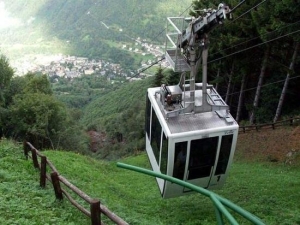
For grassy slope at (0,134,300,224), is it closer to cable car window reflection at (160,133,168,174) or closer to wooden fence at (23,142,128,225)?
wooden fence at (23,142,128,225)

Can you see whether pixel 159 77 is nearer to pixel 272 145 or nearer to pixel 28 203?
pixel 272 145

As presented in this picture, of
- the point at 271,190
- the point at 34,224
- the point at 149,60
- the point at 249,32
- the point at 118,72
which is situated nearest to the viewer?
the point at 34,224

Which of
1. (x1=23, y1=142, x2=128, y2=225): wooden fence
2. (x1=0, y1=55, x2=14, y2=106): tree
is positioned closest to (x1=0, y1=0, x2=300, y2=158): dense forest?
(x1=0, y1=55, x2=14, y2=106): tree

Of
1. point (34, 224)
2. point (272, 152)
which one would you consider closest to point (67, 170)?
point (34, 224)

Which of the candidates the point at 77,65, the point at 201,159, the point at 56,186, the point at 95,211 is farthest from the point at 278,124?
the point at 77,65

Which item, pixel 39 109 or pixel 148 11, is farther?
pixel 148 11

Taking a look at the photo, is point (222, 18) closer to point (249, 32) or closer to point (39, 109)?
point (249, 32)

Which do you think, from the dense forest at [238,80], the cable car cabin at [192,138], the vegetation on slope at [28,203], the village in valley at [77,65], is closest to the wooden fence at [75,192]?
the vegetation on slope at [28,203]
